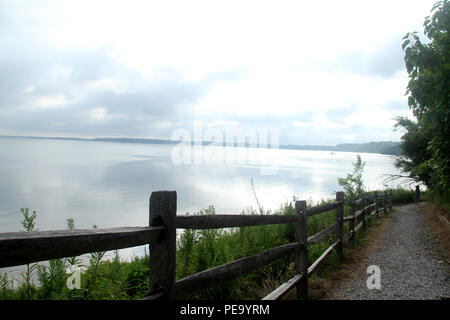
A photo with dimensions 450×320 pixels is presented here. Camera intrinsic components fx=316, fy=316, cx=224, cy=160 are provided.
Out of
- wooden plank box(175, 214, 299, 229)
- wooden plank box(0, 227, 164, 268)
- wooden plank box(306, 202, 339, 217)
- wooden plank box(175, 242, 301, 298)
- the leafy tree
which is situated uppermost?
the leafy tree

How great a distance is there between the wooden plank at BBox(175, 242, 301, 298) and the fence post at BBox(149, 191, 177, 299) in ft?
0.39

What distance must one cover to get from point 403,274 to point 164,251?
596 cm

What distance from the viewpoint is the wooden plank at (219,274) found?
88.5 inches

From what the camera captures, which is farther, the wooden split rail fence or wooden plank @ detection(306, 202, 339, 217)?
wooden plank @ detection(306, 202, 339, 217)

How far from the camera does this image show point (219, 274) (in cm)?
268

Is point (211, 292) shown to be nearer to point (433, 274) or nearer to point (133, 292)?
point (133, 292)

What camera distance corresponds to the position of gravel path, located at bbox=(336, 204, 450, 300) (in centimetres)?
504

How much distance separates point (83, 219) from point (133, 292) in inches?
574

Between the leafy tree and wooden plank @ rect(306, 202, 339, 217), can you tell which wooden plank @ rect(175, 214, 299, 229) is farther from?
the leafy tree

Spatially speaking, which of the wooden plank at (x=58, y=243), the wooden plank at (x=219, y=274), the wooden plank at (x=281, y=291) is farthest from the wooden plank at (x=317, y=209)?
the wooden plank at (x=58, y=243)

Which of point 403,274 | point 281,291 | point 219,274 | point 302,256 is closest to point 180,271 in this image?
point 281,291

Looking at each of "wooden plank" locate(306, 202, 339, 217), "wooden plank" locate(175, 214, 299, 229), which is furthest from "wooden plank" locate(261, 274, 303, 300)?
"wooden plank" locate(306, 202, 339, 217)

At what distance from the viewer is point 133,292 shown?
5168mm

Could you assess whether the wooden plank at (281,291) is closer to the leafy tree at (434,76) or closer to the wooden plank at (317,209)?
the wooden plank at (317,209)
